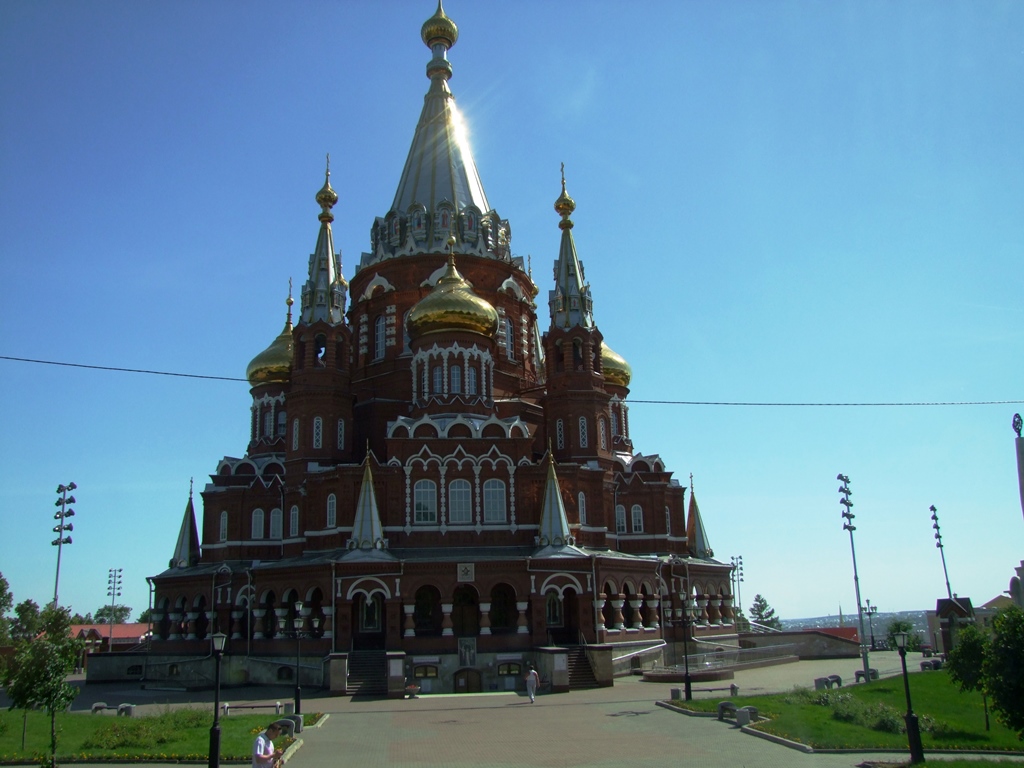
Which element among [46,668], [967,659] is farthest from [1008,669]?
[46,668]

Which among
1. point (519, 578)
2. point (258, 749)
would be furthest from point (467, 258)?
point (258, 749)

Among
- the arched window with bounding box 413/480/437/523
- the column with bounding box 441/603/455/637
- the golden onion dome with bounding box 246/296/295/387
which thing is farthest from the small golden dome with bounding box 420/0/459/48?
the column with bounding box 441/603/455/637

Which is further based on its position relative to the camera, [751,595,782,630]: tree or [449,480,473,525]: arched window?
[751,595,782,630]: tree

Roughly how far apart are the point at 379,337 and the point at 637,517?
15.0m

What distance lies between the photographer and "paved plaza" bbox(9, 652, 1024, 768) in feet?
53.9

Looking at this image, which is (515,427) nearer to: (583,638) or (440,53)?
(583,638)

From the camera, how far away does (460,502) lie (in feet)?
→ 115

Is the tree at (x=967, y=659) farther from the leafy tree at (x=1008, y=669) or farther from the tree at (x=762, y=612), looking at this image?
the tree at (x=762, y=612)

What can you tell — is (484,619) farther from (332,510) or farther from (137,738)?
(137,738)

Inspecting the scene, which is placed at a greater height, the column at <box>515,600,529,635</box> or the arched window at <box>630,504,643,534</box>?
the arched window at <box>630,504,643,534</box>

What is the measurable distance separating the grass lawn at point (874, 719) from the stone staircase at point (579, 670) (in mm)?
6475

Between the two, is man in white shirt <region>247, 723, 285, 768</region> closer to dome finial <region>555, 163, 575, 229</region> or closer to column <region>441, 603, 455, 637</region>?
column <region>441, 603, 455, 637</region>

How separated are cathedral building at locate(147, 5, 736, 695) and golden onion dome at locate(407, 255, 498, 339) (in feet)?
0.30

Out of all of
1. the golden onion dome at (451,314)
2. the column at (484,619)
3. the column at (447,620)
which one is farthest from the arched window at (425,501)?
the golden onion dome at (451,314)
